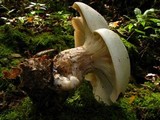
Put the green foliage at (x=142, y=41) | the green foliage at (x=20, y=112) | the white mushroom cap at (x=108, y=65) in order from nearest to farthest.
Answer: the white mushroom cap at (x=108, y=65) → the green foliage at (x=20, y=112) → the green foliage at (x=142, y=41)

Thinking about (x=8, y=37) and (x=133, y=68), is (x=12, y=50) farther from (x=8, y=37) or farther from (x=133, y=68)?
(x=133, y=68)

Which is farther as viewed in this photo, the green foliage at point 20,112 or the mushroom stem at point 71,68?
the green foliage at point 20,112

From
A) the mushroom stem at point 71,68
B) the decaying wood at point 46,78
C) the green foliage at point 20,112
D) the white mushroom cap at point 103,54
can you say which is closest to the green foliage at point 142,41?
the white mushroom cap at point 103,54

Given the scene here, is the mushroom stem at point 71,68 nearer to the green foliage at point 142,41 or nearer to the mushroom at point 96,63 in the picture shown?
the mushroom at point 96,63

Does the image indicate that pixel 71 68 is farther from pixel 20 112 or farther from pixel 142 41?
pixel 142 41

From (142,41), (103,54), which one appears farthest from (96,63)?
(142,41)
